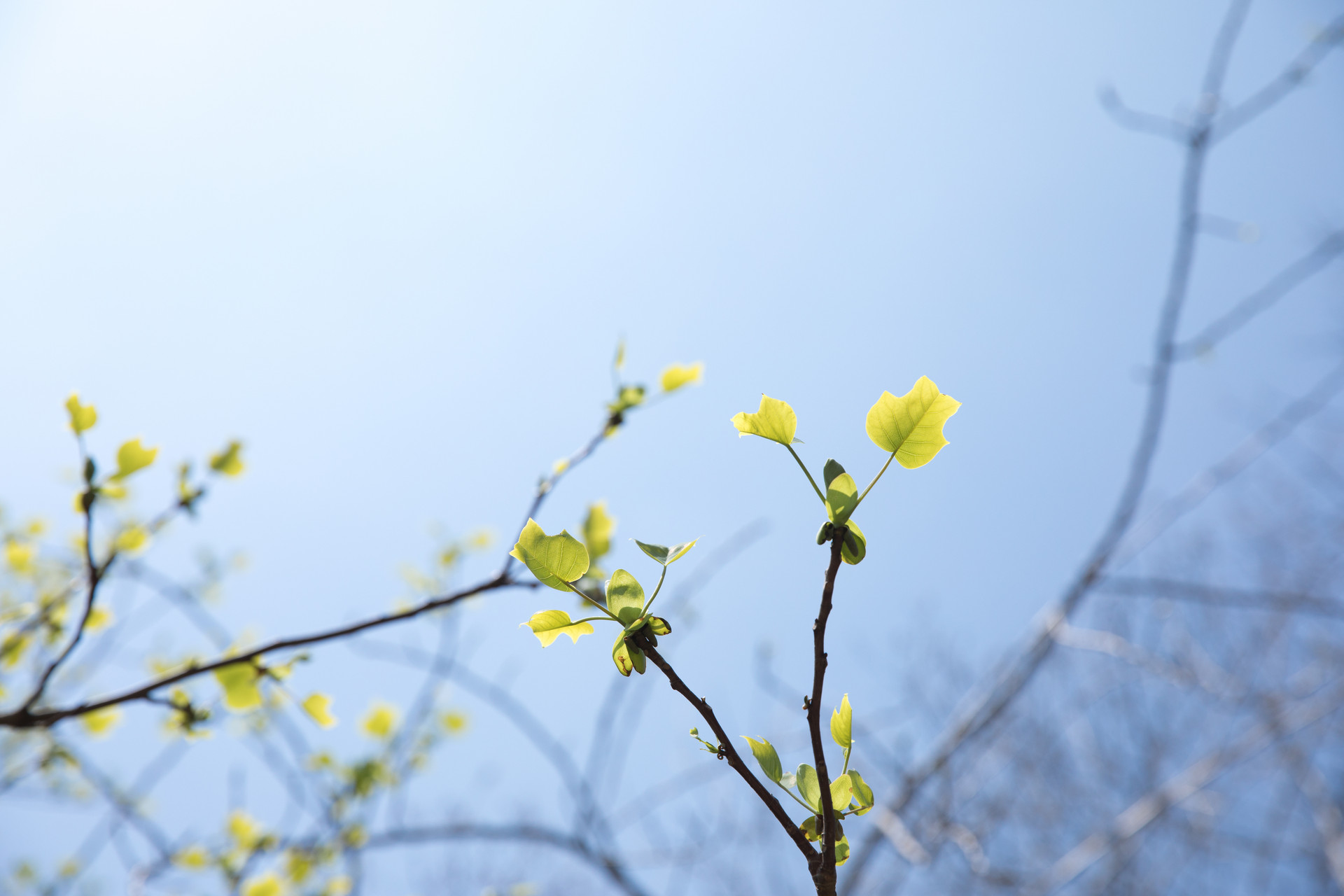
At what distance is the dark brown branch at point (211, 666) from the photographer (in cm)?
88

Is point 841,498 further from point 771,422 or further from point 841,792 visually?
point 841,792

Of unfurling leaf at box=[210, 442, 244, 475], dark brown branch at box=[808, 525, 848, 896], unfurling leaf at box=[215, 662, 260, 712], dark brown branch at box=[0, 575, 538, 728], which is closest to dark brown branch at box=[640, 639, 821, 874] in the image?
dark brown branch at box=[808, 525, 848, 896]

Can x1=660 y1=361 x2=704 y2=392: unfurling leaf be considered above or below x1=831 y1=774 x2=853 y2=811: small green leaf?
above

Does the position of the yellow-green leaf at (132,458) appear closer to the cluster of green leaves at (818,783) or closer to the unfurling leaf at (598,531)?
the unfurling leaf at (598,531)

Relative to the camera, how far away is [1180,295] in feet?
4.63

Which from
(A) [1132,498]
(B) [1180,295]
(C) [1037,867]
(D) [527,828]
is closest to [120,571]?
(D) [527,828]

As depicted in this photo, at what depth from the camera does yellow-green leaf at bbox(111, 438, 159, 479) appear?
0.99 metres

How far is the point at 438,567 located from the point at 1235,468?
7.29ft

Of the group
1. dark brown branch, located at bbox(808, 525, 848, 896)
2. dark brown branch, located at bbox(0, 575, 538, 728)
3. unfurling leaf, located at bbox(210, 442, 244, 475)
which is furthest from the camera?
unfurling leaf, located at bbox(210, 442, 244, 475)

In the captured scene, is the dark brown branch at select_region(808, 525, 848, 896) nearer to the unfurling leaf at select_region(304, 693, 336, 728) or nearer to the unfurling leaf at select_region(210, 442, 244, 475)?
the unfurling leaf at select_region(304, 693, 336, 728)

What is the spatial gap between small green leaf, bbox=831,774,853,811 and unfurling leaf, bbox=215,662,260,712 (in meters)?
0.91

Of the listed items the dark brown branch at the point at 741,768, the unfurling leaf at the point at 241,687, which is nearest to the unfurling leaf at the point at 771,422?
the dark brown branch at the point at 741,768

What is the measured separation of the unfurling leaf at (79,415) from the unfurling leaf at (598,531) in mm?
699

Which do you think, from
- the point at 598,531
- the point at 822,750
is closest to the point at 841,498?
the point at 822,750
